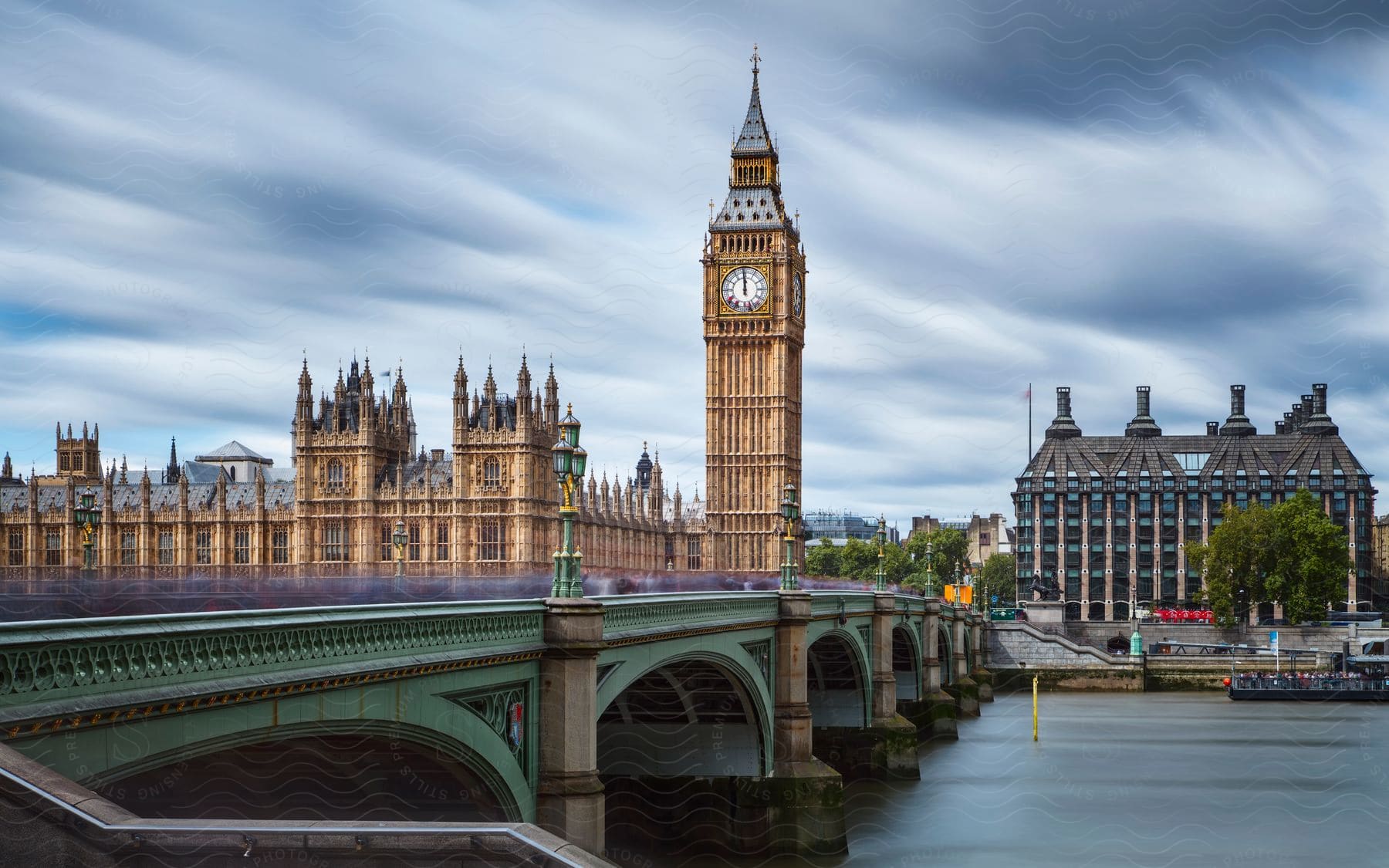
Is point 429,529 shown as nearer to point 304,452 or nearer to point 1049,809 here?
point 304,452

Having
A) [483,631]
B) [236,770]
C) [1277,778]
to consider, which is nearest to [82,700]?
[483,631]

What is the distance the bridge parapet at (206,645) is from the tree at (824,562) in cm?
14228

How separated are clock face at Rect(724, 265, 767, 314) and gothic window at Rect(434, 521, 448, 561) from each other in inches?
1234

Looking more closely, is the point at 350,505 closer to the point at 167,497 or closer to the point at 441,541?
the point at 441,541

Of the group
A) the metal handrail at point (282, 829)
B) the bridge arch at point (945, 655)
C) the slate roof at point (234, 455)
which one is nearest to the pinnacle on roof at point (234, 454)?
the slate roof at point (234, 455)

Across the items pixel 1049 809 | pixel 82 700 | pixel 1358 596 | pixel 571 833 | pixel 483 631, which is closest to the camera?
pixel 82 700

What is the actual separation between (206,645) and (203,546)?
257 ft

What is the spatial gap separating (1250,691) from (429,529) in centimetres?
4430

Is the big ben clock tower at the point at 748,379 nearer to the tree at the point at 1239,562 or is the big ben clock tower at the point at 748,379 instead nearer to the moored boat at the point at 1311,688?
the tree at the point at 1239,562

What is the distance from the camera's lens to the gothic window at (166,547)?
85688 millimetres

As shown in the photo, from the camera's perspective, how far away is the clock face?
107125 millimetres

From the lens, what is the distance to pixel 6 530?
8238 centimetres

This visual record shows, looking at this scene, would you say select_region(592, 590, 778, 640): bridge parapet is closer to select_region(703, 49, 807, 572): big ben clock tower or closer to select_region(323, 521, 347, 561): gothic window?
select_region(323, 521, 347, 561): gothic window

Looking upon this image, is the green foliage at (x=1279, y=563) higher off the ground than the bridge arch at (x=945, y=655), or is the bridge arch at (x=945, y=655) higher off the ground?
the green foliage at (x=1279, y=563)
